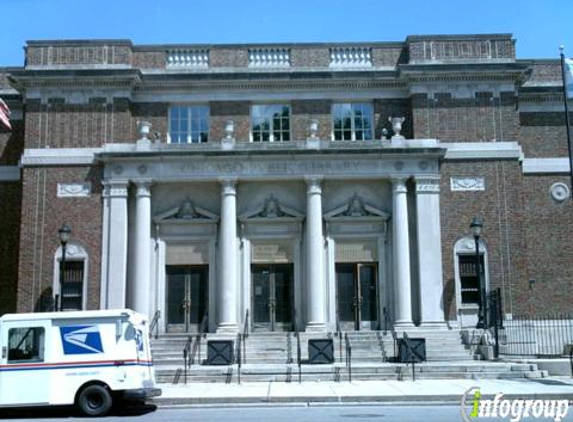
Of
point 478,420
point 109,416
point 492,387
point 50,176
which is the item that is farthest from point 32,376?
point 50,176

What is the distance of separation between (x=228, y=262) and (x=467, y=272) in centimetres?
879

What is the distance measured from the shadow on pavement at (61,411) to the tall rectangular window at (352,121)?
1553cm

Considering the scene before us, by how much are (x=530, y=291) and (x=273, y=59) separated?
13.6 metres

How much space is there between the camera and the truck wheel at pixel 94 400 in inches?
636

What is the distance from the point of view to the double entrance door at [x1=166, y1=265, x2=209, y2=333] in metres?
28.7

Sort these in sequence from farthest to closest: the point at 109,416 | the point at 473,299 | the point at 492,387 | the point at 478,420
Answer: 1. the point at 473,299
2. the point at 492,387
3. the point at 109,416
4. the point at 478,420

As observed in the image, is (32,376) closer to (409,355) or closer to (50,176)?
(409,355)

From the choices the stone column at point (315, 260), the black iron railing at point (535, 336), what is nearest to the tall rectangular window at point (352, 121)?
the stone column at point (315, 260)

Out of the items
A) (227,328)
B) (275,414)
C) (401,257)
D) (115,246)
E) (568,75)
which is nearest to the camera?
(275,414)

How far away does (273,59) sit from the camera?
100ft

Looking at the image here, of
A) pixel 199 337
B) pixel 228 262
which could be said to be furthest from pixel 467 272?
pixel 199 337

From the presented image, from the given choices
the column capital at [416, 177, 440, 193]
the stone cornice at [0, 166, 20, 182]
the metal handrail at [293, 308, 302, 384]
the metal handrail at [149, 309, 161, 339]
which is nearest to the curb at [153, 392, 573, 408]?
the metal handrail at [293, 308, 302, 384]

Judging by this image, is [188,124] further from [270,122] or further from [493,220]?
[493,220]

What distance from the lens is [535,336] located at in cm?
2739
